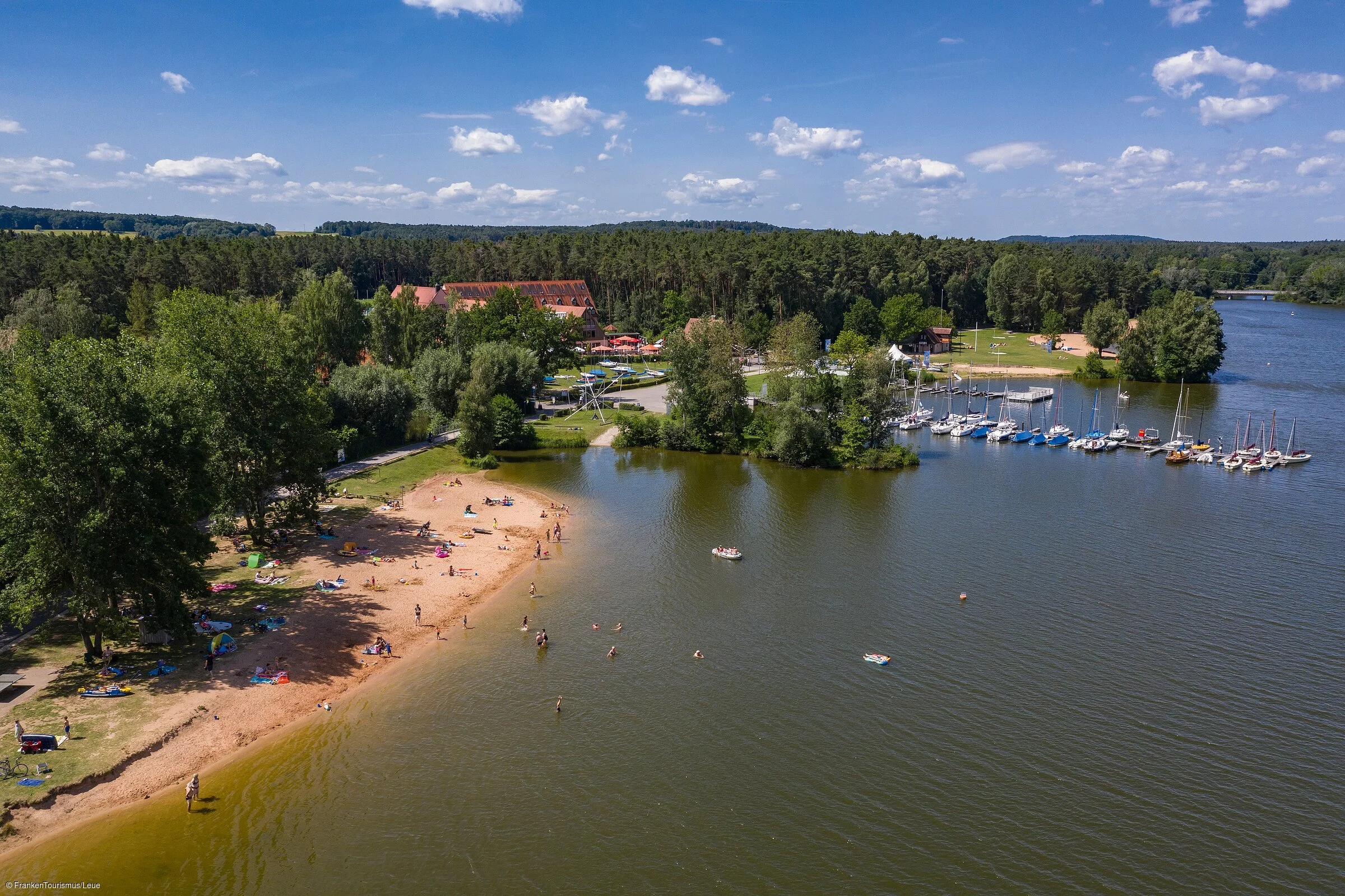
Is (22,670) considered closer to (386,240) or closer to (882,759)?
(882,759)

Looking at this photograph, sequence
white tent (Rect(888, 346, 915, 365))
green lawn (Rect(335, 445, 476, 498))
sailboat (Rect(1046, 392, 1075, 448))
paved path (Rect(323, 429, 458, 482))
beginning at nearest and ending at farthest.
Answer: green lawn (Rect(335, 445, 476, 498)) → paved path (Rect(323, 429, 458, 482)) → sailboat (Rect(1046, 392, 1075, 448)) → white tent (Rect(888, 346, 915, 365))

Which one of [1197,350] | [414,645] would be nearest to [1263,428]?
[1197,350]

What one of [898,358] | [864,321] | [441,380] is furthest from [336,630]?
[864,321]

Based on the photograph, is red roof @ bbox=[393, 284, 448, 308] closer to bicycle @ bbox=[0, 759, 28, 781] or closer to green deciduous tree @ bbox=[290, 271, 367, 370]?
green deciduous tree @ bbox=[290, 271, 367, 370]

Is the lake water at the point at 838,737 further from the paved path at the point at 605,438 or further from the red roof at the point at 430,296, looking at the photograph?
the red roof at the point at 430,296

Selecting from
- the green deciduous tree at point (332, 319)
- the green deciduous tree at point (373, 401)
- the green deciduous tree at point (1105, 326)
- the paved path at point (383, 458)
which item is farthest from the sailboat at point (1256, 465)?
the green deciduous tree at point (332, 319)

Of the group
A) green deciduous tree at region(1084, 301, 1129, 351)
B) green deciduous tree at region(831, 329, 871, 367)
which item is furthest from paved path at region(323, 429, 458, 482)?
green deciduous tree at region(1084, 301, 1129, 351)
